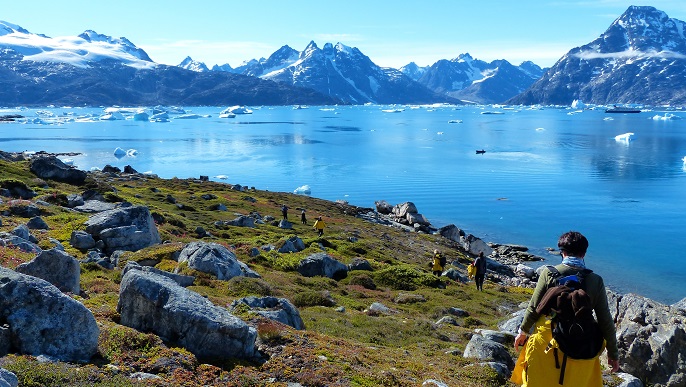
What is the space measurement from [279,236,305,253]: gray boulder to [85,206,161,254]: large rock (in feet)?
29.1

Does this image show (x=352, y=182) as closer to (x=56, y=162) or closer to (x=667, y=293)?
(x=56, y=162)

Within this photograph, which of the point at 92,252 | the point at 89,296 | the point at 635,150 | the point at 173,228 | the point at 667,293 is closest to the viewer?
the point at 89,296

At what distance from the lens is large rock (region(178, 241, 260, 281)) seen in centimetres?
2142

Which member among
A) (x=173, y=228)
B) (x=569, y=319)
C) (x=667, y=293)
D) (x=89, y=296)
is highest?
(x=569, y=319)

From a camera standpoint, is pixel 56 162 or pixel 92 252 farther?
pixel 56 162

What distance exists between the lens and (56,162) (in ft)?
180

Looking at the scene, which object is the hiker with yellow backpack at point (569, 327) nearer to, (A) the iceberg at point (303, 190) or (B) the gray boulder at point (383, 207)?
(B) the gray boulder at point (383, 207)

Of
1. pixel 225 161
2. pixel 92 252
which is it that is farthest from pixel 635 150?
pixel 92 252

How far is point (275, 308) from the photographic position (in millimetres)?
15570

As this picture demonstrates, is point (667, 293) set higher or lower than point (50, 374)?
lower

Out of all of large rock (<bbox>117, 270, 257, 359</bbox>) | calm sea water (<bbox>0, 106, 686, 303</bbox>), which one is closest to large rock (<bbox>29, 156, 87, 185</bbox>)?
calm sea water (<bbox>0, 106, 686, 303</bbox>)

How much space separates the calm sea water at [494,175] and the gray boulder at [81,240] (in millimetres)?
40891

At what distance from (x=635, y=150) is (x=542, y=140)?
107 ft

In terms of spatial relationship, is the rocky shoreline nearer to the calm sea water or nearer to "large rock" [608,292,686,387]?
"large rock" [608,292,686,387]
